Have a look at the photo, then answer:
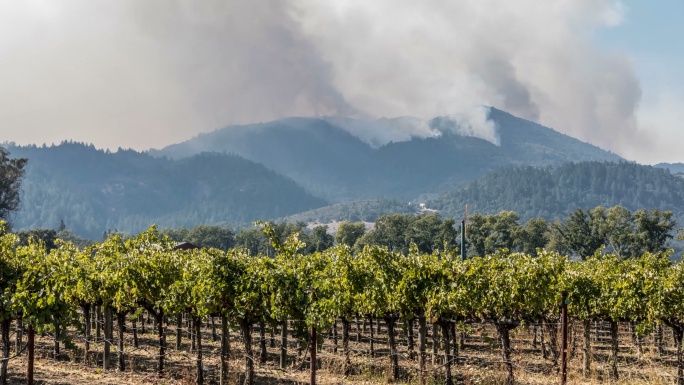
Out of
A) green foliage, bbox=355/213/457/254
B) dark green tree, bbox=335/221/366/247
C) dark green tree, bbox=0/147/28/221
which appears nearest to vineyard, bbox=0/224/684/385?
dark green tree, bbox=0/147/28/221

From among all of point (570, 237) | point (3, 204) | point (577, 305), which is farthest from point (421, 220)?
point (577, 305)

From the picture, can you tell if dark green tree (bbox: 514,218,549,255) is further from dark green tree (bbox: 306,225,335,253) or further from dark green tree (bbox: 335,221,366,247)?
dark green tree (bbox: 306,225,335,253)

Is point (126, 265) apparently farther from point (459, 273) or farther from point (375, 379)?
point (459, 273)

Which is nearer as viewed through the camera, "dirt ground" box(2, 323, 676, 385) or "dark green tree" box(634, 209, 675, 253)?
"dirt ground" box(2, 323, 676, 385)

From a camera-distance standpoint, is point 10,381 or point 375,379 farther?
point 375,379

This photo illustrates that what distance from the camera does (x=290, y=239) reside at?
23.9 metres

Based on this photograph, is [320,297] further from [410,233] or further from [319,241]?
[319,241]

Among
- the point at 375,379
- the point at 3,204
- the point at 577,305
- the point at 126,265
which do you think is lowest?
the point at 375,379

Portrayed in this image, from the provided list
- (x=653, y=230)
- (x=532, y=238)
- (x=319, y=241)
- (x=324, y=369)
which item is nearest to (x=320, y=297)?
(x=324, y=369)

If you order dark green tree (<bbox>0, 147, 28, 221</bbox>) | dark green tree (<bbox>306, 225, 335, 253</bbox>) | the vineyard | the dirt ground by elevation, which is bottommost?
the dirt ground

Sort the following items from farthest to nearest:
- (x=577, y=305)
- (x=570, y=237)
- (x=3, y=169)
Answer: (x=570, y=237) → (x=3, y=169) → (x=577, y=305)

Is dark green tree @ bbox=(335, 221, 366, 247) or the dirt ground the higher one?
dark green tree @ bbox=(335, 221, 366, 247)

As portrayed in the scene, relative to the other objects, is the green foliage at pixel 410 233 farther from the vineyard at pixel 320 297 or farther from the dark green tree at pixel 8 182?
the vineyard at pixel 320 297

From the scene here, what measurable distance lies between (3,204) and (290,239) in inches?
4746
